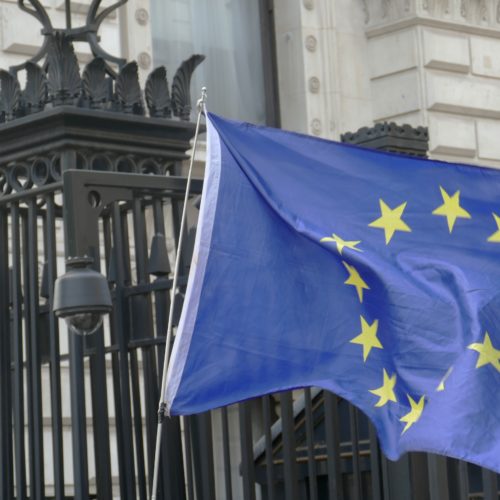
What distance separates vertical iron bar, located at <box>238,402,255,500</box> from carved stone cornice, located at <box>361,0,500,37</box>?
438 inches

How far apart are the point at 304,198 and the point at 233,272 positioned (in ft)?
1.29

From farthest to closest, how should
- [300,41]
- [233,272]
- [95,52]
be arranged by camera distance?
[300,41] < [95,52] < [233,272]

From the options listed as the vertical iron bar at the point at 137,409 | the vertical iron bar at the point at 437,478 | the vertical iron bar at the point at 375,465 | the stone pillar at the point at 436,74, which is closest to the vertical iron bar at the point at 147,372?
the vertical iron bar at the point at 137,409

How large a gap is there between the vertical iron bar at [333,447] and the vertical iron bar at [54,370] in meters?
0.85

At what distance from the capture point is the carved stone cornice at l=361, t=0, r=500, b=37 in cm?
1647

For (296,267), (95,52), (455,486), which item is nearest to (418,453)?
(455,486)

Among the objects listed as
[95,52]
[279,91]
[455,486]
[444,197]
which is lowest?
[455,486]

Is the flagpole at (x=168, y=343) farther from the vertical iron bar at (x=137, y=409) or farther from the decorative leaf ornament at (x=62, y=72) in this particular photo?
the decorative leaf ornament at (x=62, y=72)

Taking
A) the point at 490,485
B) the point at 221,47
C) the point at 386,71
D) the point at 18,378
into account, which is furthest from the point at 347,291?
the point at 386,71

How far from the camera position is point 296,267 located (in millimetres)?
5383

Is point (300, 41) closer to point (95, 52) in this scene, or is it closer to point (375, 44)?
point (375, 44)

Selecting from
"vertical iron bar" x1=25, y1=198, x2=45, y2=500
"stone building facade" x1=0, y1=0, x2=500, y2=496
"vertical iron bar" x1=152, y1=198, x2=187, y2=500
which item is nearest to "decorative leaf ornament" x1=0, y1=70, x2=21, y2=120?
"vertical iron bar" x1=25, y1=198, x2=45, y2=500

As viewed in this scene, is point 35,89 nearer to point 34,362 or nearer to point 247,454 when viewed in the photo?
point 34,362

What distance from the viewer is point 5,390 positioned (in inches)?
235
